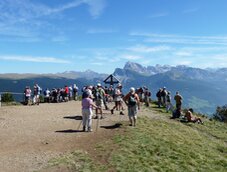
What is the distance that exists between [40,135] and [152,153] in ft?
26.2

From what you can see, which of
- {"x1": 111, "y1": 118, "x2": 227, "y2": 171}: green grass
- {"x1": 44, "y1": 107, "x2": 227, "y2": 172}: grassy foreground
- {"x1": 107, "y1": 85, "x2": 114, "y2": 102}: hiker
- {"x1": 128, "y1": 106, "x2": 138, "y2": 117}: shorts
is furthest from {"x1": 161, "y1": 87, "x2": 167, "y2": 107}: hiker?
{"x1": 128, "y1": 106, "x2": 138, "y2": 117}: shorts

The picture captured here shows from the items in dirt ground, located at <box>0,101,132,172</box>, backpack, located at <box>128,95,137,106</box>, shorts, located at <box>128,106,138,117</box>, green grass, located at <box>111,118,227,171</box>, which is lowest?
green grass, located at <box>111,118,227,171</box>

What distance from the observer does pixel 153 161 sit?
21375 millimetres

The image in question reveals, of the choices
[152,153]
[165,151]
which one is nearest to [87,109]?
[152,153]

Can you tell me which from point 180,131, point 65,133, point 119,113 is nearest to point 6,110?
point 119,113

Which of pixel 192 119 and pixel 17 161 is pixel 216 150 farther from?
pixel 17 161

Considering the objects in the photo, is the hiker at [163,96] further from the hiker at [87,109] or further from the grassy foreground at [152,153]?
the hiker at [87,109]

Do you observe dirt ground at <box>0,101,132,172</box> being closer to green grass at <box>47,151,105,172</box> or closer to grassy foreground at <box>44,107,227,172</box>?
green grass at <box>47,151,105,172</box>

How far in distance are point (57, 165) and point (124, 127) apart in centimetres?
1070

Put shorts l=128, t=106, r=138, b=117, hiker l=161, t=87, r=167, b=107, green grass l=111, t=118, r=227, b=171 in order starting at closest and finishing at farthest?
green grass l=111, t=118, r=227, b=171 → shorts l=128, t=106, r=138, b=117 → hiker l=161, t=87, r=167, b=107

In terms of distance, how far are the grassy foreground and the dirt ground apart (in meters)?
1.17

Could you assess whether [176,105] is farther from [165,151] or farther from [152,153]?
[152,153]

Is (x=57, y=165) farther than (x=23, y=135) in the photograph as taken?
No

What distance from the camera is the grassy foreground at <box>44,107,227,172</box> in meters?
19.7
